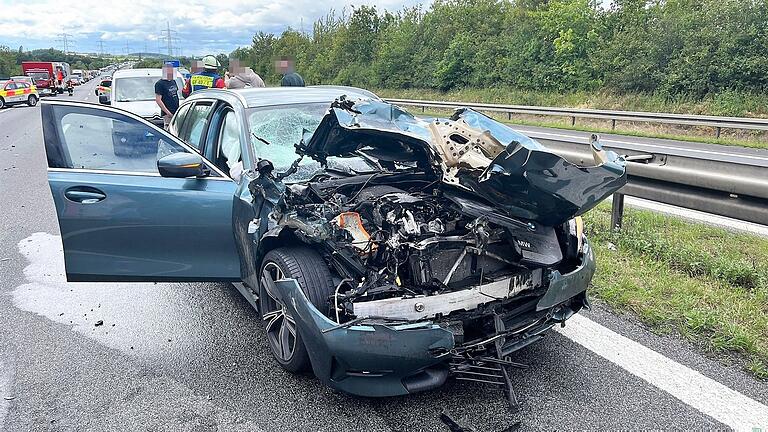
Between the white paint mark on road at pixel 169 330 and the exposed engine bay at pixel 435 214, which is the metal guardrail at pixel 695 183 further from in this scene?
the exposed engine bay at pixel 435 214

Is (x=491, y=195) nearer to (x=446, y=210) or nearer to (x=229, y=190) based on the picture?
(x=446, y=210)

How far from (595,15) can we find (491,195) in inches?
1013

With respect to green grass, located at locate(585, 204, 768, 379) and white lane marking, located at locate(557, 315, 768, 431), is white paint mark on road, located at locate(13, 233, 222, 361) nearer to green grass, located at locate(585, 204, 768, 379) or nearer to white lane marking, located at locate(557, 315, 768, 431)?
white lane marking, located at locate(557, 315, 768, 431)

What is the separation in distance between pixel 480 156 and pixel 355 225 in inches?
31.0

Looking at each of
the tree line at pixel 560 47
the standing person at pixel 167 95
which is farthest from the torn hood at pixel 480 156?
the tree line at pixel 560 47

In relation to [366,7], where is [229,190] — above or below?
below

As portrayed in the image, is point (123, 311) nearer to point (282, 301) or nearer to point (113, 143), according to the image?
point (113, 143)

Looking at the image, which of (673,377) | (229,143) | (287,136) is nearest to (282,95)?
(287,136)

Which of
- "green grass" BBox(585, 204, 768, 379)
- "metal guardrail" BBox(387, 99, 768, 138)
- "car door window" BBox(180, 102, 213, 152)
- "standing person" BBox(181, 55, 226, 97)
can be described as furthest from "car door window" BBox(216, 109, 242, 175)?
"metal guardrail" BBox(387, 99, 768, 138)

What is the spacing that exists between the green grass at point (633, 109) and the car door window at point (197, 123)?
45.0 ft

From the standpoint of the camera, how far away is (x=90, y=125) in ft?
12.9

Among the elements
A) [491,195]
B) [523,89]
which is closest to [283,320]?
[491,195]

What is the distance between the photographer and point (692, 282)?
4156 mm

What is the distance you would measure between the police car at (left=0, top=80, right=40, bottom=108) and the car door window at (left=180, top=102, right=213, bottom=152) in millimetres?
32358
